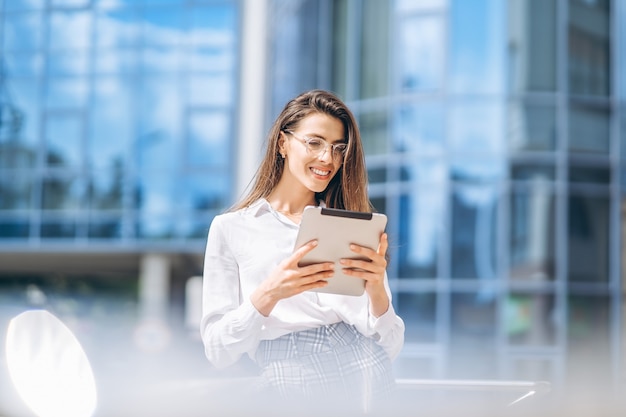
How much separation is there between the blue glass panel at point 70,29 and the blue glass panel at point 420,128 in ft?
33.9

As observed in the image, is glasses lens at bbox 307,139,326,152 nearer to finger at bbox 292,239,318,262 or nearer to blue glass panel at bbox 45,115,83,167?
finger at bbox 292,239,318,262

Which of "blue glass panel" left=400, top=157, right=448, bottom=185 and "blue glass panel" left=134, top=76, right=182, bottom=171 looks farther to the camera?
"blue glass panel" left=134, top=76, right=182, bottom=171

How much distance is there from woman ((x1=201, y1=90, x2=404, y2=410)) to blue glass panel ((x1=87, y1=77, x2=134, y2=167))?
20.1 meters

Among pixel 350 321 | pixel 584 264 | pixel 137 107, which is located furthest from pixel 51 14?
pixel 350 321

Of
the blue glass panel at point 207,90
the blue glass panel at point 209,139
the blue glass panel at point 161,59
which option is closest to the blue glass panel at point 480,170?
the blue glass panel at point 209,139

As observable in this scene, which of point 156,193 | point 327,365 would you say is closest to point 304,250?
point 327,365

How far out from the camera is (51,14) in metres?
22.4

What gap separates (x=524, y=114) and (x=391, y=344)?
40.4 feet

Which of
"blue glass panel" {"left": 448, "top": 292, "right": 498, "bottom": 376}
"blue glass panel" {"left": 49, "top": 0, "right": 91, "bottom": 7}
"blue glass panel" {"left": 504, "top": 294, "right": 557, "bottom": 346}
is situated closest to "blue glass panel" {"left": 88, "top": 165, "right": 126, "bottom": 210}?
"blue glass panel" {"left": 49, "top": 0, "right": 91, "bottom": 7}

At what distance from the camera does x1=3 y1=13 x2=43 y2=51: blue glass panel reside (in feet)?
73.8

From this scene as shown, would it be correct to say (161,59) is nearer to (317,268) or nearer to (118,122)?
(118,122)

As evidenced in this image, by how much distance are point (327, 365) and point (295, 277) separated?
9.0 inches

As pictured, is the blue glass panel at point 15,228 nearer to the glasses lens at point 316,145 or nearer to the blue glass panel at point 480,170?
the blue glass panel at point 480,170

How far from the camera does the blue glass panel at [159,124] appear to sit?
856 inches
